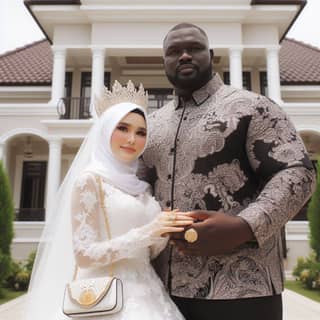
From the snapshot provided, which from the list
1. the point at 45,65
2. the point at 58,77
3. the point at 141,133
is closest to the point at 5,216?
the point at 58,77

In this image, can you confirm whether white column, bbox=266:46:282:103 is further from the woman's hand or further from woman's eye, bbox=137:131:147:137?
the woman's hand

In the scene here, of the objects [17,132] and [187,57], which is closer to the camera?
[187,57]

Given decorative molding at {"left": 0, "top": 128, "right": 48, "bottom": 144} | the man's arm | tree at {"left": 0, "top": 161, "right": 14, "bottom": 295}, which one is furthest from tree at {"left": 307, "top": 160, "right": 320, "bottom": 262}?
decorative molding at {"left": 0, "top": 128, "right": 48, "bottom": 144}

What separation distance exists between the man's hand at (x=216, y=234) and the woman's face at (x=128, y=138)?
58 centimetres

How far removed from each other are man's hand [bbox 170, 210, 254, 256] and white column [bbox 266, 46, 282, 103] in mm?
13007

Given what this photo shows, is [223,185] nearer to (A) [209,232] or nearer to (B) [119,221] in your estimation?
(A) [209,232]

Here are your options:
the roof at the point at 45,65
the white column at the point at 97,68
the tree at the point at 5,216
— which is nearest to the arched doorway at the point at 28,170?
the roof at the point at 45,65

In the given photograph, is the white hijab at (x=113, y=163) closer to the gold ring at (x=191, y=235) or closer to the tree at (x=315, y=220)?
the gold ring at (x=191, y=235)

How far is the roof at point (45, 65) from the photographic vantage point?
53.2 ft

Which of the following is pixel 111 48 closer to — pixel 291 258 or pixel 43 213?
pixel 43 213

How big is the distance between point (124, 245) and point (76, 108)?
45.8ft

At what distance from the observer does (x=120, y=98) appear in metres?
2.26

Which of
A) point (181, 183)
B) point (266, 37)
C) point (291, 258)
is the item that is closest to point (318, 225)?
point (291, 258)

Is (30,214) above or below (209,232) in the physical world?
above
